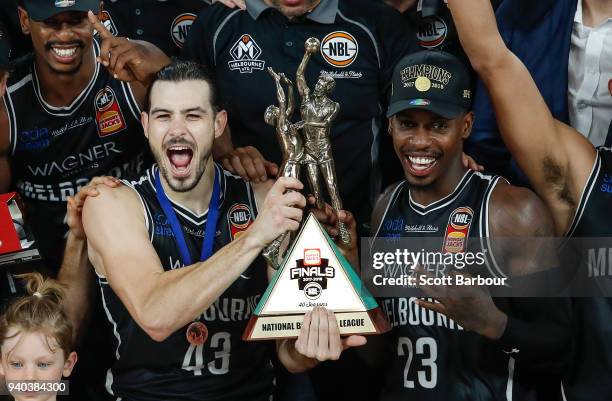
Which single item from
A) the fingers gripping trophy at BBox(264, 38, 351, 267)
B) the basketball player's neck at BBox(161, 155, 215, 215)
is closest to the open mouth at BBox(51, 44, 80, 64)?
the basketball player's neck at BBox(161, 155, 215, 215)

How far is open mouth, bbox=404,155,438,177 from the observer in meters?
3.48

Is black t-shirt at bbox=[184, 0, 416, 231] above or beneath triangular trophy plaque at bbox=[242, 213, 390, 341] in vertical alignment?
above

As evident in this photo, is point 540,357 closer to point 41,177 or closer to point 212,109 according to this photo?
point 212,109

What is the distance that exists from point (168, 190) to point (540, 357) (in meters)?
1.18

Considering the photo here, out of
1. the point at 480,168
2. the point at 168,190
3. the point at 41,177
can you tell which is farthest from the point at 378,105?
the point at 41,177

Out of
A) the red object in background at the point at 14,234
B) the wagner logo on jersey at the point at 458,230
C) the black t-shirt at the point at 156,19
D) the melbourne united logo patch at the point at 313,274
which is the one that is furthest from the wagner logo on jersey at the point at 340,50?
the red object in background at the point at 14,234

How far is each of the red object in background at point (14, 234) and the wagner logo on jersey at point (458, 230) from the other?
1271 mm

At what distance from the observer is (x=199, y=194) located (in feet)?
11.9

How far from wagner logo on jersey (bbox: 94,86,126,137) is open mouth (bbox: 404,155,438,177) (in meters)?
1.01

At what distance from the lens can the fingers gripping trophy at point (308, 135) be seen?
326 centimetres

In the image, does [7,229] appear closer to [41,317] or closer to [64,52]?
[41,317]

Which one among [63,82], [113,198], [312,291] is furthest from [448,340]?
[63,82]

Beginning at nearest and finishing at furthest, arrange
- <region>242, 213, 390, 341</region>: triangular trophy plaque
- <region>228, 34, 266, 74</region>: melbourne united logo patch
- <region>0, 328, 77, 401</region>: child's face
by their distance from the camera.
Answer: <region>242, 213, 390, 341</region>: triangular trophy plaque
<region>0, 328, 77, 401</region>: child's face
<region>228, 34, 266, 74</region>: melbourne united logo patch

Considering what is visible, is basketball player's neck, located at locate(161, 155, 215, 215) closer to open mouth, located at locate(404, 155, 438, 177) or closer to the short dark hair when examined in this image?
the short dark hair
